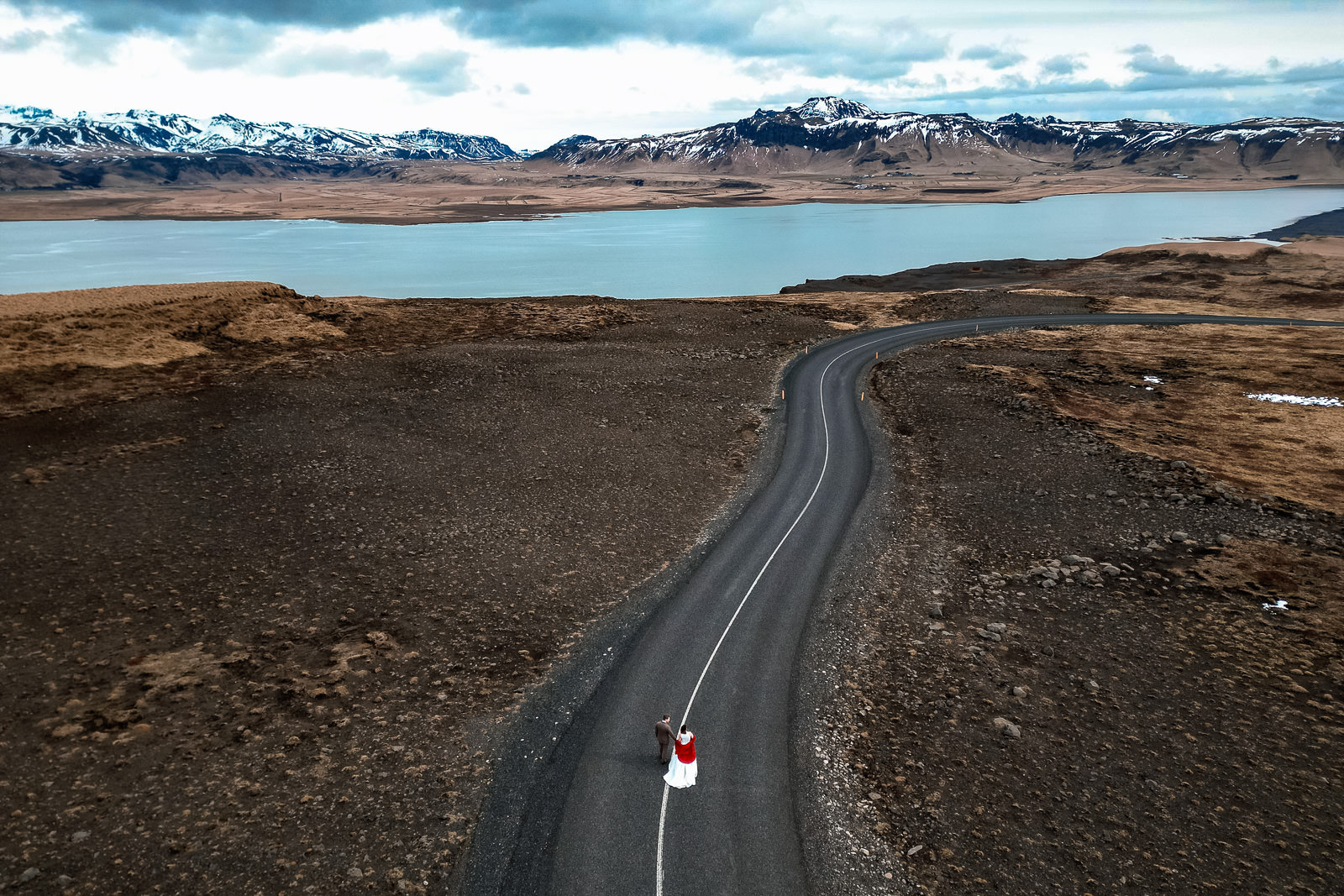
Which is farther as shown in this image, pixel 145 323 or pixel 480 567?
pixel 145 323

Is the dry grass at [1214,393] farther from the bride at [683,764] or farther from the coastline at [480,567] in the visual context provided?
the bride at [683,764]

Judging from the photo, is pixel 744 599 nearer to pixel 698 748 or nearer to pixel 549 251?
pixel 698 748

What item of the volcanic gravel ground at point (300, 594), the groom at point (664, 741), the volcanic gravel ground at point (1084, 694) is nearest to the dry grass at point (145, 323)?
the volcanic gravel ground at point (300, 594)

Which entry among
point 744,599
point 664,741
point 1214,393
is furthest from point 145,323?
point 1214,393

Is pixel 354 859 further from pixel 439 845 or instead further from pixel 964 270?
pixel 964 270

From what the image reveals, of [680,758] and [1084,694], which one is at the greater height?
[680,758]
